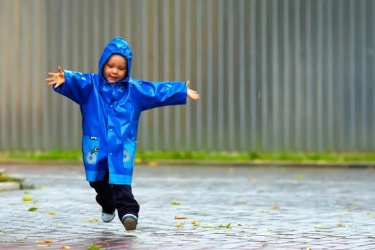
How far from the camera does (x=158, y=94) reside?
8992 mm

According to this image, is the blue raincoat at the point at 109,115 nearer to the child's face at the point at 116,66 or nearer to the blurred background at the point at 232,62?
the child's face at the point at 116,66

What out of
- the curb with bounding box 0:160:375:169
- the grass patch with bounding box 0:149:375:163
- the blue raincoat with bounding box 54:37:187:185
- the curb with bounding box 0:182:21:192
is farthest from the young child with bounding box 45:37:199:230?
the grass patch with bounding box 0:149:375:163

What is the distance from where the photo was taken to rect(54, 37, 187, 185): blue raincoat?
28.8 feet

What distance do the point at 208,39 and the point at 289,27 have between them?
134 centimetres

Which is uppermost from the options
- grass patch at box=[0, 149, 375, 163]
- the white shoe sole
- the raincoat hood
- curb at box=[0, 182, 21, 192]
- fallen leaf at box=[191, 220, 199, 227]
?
the raincoat hood

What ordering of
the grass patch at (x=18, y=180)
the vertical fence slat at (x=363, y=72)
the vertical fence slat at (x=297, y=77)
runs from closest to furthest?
the grass patch at (x=18, y=180), the vertical fence slat at (x=363, y=72), the vertical fence slat at (x=297, y=77)

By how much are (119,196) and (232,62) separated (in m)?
11.1

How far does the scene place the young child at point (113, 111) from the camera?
345 inches

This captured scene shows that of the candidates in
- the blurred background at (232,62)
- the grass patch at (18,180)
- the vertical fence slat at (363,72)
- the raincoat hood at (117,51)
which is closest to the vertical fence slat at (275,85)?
the blurred background at (232,62)

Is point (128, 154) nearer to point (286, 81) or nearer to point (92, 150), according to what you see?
A: point (92, 150)

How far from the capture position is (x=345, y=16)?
19391mm

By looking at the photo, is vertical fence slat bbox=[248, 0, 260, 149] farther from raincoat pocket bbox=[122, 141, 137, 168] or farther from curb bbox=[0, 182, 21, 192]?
raincoat pocket bbox=[122, 141, 137, 168]

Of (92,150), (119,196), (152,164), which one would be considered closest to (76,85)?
(92,150)

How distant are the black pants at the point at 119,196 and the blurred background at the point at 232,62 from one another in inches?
416
